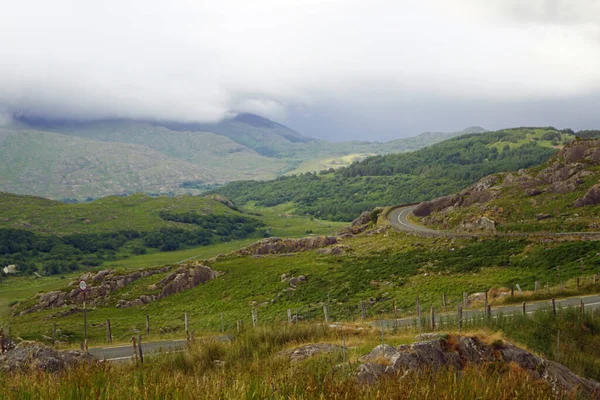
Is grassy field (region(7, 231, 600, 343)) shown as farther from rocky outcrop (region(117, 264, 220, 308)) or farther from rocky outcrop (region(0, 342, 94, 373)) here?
rocky outcrop (region(0, 342, 94, 373))

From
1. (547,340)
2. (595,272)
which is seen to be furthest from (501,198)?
(547,340)

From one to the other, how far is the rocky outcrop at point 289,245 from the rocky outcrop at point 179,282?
70.0ft

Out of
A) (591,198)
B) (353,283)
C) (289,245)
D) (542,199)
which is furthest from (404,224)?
(353,283)

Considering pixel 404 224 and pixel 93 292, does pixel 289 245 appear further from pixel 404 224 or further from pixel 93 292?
pixel 93 292

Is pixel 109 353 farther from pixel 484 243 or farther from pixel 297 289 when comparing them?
pixel 484 243

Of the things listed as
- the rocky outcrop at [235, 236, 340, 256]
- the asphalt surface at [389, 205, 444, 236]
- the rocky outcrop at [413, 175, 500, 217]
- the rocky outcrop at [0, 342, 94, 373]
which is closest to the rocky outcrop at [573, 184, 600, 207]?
the rocky outcrop at [413, 175, 500, 217]

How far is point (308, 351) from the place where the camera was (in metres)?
13.5

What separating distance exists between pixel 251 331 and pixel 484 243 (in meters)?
55.7

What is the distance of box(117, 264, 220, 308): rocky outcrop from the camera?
2798 inches

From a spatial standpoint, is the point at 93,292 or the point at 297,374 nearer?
the point at 297,374

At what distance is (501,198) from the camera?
87250 mm

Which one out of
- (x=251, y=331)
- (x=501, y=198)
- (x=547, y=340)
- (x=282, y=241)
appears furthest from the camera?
(x=282, y=241)

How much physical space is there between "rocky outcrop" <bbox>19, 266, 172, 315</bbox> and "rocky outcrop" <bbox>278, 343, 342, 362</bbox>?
69.9 meters

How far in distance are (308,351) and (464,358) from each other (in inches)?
196
